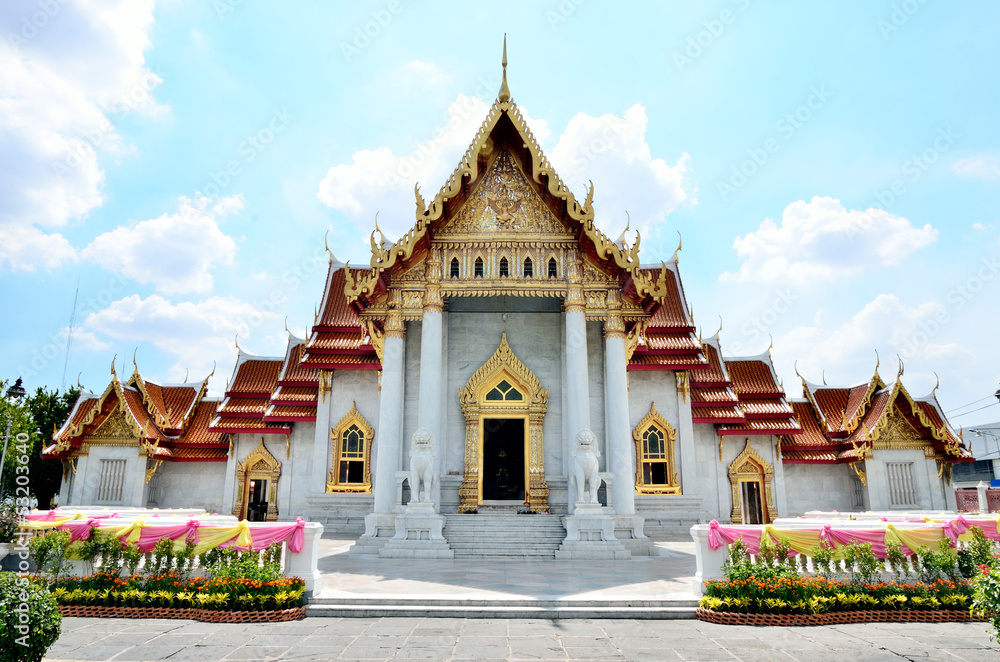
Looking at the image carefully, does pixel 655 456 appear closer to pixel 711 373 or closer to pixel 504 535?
pixel 711 373

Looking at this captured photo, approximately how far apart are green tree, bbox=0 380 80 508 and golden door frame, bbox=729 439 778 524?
21.9m

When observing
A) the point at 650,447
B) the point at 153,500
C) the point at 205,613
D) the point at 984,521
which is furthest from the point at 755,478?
the point at 153,500

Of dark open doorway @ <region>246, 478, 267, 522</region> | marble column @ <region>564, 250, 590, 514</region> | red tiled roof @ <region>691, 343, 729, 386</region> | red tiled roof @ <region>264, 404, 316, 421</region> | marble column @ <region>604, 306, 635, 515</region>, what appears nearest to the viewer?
marble column @ <region>604, 306, 635, 515</region>

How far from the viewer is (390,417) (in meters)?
14.3

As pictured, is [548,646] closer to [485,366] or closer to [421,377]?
[421,377]

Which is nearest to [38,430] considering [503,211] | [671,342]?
[503,211]

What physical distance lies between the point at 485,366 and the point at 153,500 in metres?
13.5

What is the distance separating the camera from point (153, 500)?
2169 centimetres

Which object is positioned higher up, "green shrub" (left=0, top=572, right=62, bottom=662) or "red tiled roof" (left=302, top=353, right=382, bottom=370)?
Answer: "red tiled roof" (left=302, top=353, right=382, bottom=370)

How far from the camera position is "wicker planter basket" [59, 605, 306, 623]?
7.47 m

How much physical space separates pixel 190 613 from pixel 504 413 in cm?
931

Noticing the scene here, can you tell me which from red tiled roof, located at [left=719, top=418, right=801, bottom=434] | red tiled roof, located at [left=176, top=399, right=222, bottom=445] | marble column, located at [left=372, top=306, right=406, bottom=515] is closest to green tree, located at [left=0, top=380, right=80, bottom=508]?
red tiled roof, located at [left=176, top=399, right=222, bottom=445]

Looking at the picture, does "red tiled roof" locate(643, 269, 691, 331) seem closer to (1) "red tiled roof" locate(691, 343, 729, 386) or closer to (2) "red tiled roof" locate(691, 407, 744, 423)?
(1) "red tiled roof" locate(691, 343, 729, 386)

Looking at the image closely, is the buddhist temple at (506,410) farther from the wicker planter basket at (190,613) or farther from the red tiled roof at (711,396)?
the wicker planter basket at (190,613)
